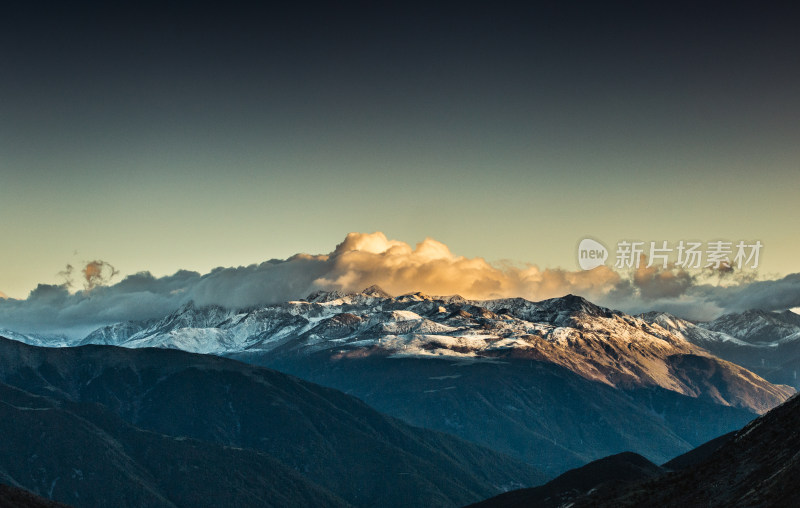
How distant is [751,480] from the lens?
181875mm

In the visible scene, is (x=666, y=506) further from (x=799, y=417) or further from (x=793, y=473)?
(x=793, y=473)

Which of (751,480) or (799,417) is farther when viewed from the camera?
(799,417)

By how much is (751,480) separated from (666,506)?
21851 mm

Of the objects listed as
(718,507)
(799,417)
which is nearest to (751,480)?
(718,507)

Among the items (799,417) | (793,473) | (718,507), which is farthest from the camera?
(799,417)

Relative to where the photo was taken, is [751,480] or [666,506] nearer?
[751,480]

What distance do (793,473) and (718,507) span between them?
2281 cm

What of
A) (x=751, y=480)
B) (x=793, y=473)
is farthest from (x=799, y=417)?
(x=793, y=473)

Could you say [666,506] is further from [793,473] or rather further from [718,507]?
[793,473]

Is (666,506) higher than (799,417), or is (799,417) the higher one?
(799,417)

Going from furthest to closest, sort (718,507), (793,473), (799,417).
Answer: (799,417)
(718,507)
(793,473)

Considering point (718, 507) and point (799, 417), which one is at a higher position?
point (799, 417)

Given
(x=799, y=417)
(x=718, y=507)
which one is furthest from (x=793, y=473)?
(x=799, y=417)

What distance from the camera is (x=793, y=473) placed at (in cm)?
15925
